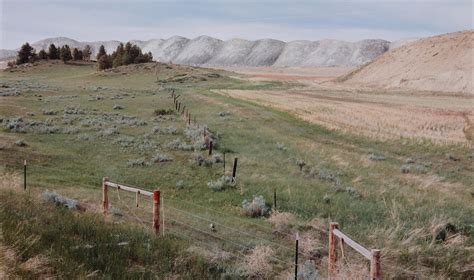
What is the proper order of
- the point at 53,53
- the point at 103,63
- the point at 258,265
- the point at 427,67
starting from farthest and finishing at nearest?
the point at 53,53
the point at 103,63
the point at 427,67
the point at 258,265

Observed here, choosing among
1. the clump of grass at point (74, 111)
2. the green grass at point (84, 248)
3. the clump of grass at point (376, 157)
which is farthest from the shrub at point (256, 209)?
the clump of grass at point (74, 111)

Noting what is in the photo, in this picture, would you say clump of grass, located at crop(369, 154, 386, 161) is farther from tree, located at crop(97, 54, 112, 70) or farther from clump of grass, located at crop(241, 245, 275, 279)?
tree, located at crop(97, 54, 112, 70)

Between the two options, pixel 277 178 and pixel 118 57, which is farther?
pixel 118 57

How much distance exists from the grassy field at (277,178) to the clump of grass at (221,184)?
1.18ft

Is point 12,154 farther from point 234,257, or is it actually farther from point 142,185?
point 234,257

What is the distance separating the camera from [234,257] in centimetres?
1148

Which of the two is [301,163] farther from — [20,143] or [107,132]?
[20,143]

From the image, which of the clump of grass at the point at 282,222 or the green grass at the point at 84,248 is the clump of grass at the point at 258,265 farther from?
the clump of grass at the point at 282,222

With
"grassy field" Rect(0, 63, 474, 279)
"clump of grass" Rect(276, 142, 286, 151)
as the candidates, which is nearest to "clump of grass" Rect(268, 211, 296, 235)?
"grassy field" Rect(0, 63, 474, 279)

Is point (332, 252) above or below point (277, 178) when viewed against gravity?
above

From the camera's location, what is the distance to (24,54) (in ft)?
461

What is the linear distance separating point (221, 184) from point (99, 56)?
396 ft

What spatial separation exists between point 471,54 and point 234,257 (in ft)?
352

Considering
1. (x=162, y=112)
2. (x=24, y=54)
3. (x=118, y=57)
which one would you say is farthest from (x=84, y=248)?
(x=24, y=54)
